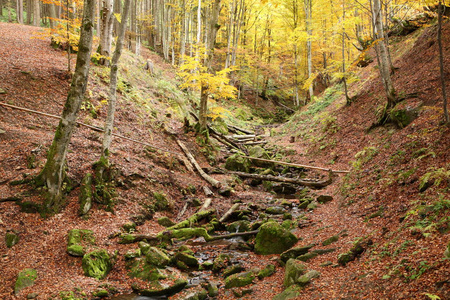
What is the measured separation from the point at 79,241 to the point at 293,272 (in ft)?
15.9

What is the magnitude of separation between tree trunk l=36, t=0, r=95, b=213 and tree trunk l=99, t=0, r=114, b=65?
7302 mm

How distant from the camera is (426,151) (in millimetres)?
6918

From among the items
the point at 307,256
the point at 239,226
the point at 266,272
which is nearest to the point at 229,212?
the point at 239,226

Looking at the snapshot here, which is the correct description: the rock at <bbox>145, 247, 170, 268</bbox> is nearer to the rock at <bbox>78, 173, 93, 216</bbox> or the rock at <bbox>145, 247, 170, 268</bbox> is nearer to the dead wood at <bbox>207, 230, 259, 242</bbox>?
the dead wood at <bbox>207, 230, 259, 242</bbox>

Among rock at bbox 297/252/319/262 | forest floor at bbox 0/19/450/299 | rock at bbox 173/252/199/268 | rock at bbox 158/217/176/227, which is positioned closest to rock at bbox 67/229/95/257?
forest floor at bbox 0/19/450/299

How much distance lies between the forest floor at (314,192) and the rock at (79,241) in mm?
154

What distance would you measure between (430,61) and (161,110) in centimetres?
1376

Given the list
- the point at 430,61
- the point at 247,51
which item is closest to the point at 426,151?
the point at 430,61

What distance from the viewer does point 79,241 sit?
20.7 ft

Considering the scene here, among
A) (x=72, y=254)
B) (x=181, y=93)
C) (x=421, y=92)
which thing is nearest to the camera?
(x=72, y=254)

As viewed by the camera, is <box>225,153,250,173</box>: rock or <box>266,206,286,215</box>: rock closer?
<box>266,206,286,215</box>: rock

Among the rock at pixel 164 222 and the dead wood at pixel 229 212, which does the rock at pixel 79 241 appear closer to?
the rock at pixel 164 222

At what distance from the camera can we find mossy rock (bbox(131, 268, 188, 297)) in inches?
213

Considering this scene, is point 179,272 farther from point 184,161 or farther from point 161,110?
point 161,110
